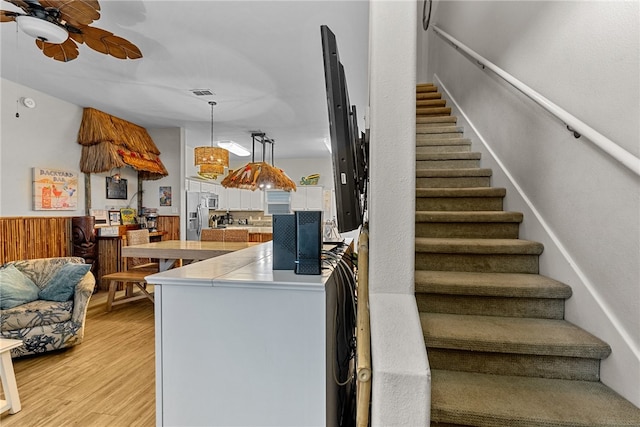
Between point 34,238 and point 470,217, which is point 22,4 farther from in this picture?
point 470,217

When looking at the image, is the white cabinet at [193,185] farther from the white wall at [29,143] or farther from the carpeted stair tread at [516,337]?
the carpeted stair tread at [516,337]

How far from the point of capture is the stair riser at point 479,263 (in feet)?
6.16

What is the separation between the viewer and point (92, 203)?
4.67 meters

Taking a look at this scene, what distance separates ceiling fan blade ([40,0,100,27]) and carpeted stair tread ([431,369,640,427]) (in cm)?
272

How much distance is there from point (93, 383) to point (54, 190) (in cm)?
295

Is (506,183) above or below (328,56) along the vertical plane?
below

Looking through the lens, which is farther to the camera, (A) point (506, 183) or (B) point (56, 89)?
(B) point (56, 89)

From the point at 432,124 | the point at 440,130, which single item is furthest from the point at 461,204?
the point at 432,124

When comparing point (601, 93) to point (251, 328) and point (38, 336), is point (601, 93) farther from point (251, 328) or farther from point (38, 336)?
point (38, 336)

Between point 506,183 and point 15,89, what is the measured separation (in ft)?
16.8

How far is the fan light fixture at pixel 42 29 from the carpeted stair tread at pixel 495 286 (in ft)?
9.02

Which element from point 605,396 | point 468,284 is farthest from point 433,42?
point 605,396

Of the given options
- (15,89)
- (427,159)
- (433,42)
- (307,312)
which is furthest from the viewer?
(433,42)

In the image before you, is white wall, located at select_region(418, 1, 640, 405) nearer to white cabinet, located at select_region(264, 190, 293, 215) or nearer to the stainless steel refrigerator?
the stainless steel refrigerator
